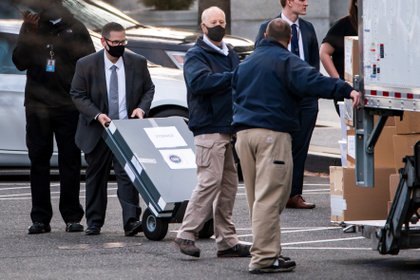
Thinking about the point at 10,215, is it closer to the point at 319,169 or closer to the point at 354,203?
the point at 354,203

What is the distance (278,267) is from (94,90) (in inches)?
107

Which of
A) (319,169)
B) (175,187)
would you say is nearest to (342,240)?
(175,187)

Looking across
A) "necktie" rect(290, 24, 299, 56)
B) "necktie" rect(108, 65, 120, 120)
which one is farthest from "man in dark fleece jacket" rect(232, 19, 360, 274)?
"necktie" rect(290, 24, 299, 56)

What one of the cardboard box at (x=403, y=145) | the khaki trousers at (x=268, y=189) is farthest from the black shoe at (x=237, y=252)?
the cardboard box at (x=403, y=145)

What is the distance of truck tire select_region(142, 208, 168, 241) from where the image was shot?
8609mm

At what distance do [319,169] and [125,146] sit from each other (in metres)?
5.54

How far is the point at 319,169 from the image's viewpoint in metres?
13.9

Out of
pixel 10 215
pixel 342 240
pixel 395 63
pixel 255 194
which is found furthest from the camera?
pixel 10 215

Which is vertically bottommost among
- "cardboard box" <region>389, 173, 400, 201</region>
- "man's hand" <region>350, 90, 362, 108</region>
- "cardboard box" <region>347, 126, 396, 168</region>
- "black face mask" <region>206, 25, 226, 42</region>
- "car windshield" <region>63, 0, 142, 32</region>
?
"cardboard box" <region>389, 173, 400, 201</region>

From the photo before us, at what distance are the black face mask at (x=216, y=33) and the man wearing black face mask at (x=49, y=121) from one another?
5.70 feet

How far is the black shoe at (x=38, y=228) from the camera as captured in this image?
9211mm

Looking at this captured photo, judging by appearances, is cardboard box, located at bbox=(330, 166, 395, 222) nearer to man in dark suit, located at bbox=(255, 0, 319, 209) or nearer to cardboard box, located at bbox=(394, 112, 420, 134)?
cardboard box, located at bbox=(394, 112, 420, 134)

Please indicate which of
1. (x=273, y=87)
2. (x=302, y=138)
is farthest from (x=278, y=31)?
(x=302, y=138)

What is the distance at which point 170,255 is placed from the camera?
7.94m
